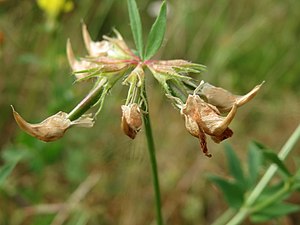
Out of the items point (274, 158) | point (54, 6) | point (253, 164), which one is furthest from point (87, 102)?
point (54, 6)

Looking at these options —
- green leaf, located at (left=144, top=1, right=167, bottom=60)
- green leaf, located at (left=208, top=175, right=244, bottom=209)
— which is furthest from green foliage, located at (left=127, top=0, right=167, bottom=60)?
green leaf, located at (left=208, top=175, right=244, bottom=209)

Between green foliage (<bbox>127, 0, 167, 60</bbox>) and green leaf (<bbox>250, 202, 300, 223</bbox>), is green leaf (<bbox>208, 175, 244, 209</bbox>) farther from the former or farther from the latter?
green foliage (<bbox>127, 0, 167, 60</bbox>)

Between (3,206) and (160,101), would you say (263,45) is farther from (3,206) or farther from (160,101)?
(3,206)

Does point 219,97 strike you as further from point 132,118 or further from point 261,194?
point 261,194

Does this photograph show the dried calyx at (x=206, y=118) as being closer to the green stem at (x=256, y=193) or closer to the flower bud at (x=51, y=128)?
the flower bud at (x=51, y=128)

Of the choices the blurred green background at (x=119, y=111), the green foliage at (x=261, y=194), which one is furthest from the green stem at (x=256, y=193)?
the blurred green background at (x=119, y=111)
